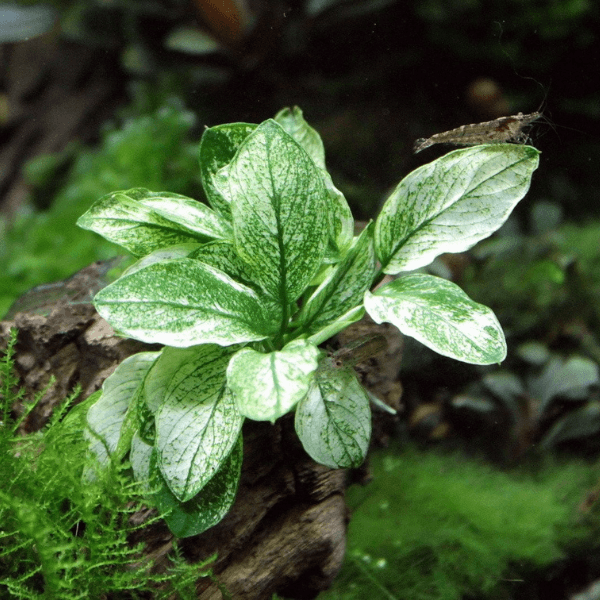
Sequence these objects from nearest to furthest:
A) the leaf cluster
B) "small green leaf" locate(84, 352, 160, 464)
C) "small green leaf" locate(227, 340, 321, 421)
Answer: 1. "small green leaf" locate(227, 340, 321, 421)
2. the leaf cluster
3. "small green leaf" locate(84, 352, 160, 464)

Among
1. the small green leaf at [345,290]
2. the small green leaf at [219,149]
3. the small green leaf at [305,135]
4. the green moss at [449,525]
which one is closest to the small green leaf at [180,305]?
the small green leaf at [345,290]

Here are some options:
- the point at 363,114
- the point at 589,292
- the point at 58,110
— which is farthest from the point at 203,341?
the point at 58,110

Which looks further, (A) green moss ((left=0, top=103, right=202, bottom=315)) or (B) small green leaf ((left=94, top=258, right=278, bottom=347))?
(A) green moss ((left=0, top=103, right=202, bottom=315))

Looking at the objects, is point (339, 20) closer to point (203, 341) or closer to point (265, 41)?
point (265, 41)

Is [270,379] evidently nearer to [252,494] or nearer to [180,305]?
[180,305]

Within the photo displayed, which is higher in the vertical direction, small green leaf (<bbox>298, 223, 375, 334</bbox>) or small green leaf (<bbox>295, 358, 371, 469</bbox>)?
small green leaf (<bbox>298, 223, 375, 334</bbox>)

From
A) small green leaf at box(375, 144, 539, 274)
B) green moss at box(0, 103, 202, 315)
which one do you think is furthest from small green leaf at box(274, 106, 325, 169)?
green moss at box(0, 103, 202, 315)

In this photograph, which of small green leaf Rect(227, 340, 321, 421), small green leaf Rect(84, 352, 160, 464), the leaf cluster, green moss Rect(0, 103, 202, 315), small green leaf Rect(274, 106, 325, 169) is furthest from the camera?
green moss Rect(0, 103, 202, 315)

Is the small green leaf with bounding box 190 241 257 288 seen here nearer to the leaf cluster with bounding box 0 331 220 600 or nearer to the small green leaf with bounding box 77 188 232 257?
the small green leaf with bounding box 77 188 232 257
